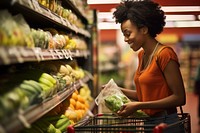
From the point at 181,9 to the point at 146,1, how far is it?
1.41m

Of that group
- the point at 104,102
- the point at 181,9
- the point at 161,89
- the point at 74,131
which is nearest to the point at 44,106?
the point at 74,131

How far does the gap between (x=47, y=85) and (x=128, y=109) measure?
0.65m

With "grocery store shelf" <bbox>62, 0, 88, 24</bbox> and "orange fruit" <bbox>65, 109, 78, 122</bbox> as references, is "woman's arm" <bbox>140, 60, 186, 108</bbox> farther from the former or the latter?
"grocery store shelf" <bbox>62, 0, 88, 24</bbox>

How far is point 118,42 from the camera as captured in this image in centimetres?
1812

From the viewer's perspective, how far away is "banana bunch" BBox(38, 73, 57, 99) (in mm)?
2998

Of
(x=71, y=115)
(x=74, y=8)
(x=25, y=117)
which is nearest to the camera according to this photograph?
(x=25, y=117)

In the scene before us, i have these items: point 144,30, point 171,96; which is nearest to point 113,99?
point 171,96

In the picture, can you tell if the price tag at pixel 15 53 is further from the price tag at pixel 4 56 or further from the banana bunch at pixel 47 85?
the banana bunch at pixel 47 85

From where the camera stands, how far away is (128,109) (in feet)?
10.2

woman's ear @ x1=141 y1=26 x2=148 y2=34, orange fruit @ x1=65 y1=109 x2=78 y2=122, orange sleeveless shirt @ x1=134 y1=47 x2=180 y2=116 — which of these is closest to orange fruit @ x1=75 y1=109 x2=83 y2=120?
orange fruit @ x1=65 y1=109 x2=78 y2=122

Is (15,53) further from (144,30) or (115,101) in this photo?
(144,30)

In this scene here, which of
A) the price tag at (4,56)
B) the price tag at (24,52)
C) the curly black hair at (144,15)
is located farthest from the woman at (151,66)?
the price tag at (4,56)

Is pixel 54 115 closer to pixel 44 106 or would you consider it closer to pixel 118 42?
pixel 44 106

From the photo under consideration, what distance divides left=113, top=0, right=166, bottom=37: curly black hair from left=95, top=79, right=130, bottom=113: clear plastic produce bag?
A: 567 millimetres
